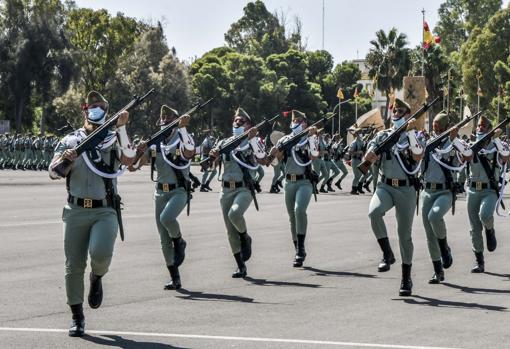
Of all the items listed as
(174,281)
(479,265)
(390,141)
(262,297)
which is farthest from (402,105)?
(174,281)

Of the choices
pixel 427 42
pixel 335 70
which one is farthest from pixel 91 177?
pixel 335 70

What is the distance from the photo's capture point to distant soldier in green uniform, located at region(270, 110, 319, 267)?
1490cm

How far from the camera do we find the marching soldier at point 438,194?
13172mm

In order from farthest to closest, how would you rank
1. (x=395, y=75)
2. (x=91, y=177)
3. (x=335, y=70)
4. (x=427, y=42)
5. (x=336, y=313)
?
1. (x=335, y=70)
2. (x=395, y=75)
3. (x=427, y=42)
4. (x=336, y=313)
5. (x=91, y=177)

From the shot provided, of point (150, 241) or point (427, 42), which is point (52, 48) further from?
point (150, 241)

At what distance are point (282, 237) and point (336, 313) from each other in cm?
813

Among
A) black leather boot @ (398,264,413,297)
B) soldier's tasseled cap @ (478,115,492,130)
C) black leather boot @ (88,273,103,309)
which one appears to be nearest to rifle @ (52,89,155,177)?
black leather boot @ (88,273,103,309)

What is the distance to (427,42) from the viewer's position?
54.5 metres

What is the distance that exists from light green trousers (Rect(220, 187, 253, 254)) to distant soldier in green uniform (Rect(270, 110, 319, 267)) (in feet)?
4.25

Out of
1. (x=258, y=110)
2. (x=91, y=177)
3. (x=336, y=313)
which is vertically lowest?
(x=336, y=313)

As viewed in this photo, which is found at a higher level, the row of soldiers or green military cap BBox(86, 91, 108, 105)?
the row of soldiers

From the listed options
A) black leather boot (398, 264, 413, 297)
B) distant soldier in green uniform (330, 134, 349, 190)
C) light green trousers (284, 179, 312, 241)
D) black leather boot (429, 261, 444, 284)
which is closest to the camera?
black leather boot (398, 264, 413, 297)

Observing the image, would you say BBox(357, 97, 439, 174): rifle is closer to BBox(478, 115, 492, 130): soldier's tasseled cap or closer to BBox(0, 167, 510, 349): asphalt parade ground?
BBox(0, 167, 510, 349): asphalt parade ground

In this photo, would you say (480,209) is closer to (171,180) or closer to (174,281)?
(171,180)
